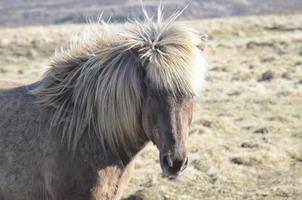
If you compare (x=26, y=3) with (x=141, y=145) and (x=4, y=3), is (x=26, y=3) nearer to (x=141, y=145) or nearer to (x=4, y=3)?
(x=4, y=3)

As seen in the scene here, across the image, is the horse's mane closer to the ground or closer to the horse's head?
the horse's head

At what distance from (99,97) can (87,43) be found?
2.25ft

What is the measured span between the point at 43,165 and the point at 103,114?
2.20 ft

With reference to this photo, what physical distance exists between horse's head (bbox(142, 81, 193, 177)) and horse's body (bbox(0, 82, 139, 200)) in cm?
59

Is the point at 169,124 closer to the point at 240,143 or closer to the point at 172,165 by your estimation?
the point at 172,165

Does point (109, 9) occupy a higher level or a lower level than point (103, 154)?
lower

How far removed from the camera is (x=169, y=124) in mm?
4098

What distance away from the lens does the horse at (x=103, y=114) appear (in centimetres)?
421

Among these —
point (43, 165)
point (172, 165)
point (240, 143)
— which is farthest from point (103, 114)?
point (240, 143)

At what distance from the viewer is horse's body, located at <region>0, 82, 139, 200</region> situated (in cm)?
447

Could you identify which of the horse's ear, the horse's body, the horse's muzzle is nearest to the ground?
the horse's ear

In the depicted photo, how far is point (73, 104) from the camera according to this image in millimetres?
4773

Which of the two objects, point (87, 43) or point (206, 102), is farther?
point (206, 102)

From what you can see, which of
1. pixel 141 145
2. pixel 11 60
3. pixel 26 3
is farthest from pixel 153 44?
pixel 26 3
